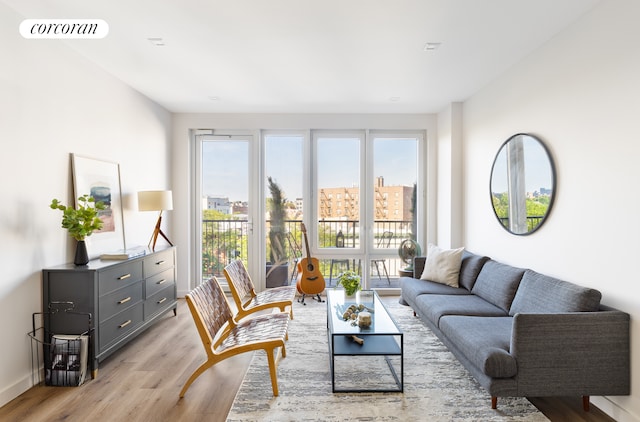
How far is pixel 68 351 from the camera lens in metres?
2.73

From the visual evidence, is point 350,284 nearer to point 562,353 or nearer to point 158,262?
point 562,353

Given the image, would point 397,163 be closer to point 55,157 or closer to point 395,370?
point 395,370

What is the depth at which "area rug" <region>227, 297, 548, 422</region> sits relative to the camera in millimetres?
2270

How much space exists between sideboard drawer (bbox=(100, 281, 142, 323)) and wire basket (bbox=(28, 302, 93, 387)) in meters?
0.16

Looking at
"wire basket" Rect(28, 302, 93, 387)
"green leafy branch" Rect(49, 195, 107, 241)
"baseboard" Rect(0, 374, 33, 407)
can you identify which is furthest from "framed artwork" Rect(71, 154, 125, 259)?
"baseboard" Rect(0, 374, 33, 407)

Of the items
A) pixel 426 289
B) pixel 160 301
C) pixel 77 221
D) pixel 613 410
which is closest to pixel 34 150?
pixel 77 221

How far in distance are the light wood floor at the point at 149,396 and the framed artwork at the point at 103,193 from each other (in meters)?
1.04

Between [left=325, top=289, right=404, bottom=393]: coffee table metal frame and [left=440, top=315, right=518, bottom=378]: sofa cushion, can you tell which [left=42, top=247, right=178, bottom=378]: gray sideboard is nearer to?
[left=325, top=289, right=404, bottom=393]: coffee table metal frame

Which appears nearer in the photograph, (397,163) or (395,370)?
(395,370)

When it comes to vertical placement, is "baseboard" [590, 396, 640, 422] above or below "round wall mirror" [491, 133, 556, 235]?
below

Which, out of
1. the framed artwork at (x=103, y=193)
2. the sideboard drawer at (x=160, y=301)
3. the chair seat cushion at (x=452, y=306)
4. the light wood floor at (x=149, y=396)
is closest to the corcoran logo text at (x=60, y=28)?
the framed artwork at (x=103, y=193)

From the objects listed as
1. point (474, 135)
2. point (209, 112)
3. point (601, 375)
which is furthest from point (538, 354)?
point (209, 112)

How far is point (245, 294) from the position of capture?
3701mm

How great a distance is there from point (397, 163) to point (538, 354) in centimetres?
353
